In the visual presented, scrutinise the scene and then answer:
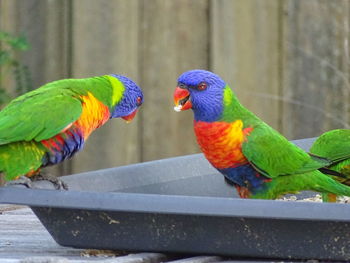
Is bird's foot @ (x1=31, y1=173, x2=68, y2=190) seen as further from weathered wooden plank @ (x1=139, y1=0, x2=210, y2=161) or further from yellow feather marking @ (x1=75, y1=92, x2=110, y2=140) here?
weathered wooden plank @ (x1=139, y1=0, x2=210, y2=161)

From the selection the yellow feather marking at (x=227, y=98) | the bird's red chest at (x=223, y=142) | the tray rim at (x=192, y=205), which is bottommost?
the bird's red chest at (x=223, y=142)

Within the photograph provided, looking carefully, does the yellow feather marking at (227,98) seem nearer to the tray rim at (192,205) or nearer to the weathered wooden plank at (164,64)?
the tray rim at (192,205)

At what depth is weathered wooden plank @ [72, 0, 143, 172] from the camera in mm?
3029

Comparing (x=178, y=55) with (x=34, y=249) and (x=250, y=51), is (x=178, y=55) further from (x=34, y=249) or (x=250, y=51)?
(x=34, y=249)

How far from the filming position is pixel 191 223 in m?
1.38

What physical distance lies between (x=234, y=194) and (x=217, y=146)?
212 millimetres

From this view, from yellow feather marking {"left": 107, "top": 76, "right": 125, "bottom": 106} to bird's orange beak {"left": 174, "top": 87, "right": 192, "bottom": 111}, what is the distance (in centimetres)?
28

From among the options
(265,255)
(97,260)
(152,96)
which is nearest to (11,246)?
(97,260)

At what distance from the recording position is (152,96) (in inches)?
123

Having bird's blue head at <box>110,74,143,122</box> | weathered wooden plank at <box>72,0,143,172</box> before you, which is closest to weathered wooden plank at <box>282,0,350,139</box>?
weathered wooden plank at <box>72,0,143,172</box>

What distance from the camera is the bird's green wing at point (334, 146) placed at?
203 cm

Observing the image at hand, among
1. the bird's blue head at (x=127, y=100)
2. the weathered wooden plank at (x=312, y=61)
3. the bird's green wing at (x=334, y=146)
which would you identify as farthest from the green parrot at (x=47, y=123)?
the weathered wooden plank at (x=312, y=61)

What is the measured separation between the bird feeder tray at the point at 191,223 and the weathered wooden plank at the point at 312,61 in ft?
5.90

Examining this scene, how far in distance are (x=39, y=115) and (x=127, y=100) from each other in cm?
41
